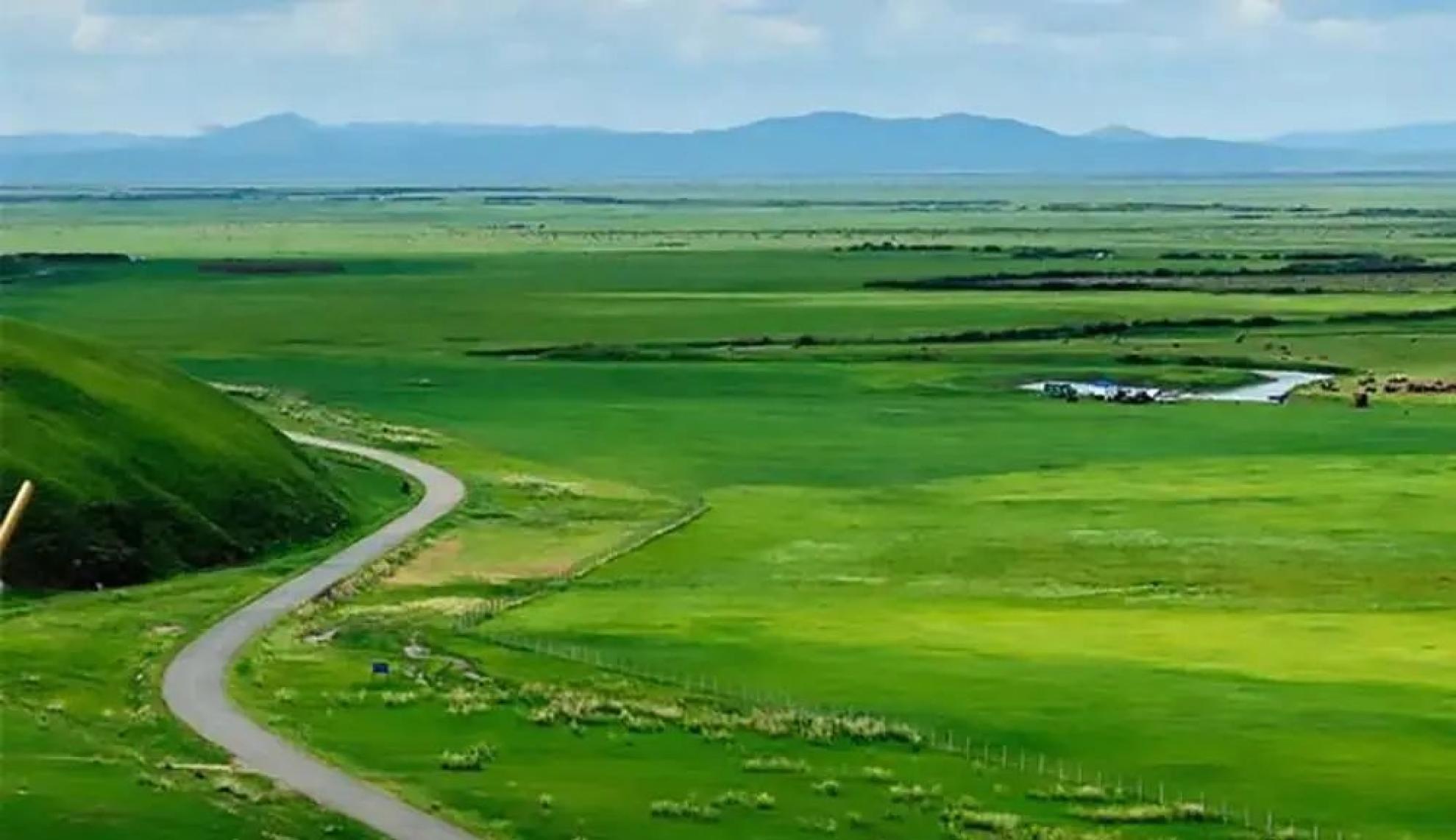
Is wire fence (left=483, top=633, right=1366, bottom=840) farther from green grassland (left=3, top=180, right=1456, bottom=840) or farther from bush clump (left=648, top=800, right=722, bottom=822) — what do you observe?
bush clump (left=648, top=800, right=722, bottom=822)

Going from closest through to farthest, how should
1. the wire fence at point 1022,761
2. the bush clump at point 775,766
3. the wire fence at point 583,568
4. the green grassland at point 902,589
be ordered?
the wire fence at point 1022,761, the green grassland at point 902,589, the bush clump at point 775,766, the wire fence at point 583,568

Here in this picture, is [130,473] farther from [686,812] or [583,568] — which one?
[686,812]

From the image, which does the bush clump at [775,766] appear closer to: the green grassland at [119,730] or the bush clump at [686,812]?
the bush clump at [686,812]

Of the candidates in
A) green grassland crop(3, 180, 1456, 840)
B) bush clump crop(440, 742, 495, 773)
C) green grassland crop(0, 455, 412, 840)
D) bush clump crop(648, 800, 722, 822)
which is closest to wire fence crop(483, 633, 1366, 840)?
green grassland crop(3, 180, 1456, 840)

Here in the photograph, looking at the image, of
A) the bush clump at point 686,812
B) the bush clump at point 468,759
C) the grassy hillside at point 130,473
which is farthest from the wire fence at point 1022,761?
the grassy hillside at point 130,473

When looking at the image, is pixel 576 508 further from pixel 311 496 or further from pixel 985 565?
pixel 985 565

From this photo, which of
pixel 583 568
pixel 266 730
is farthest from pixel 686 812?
pixel 583 568
